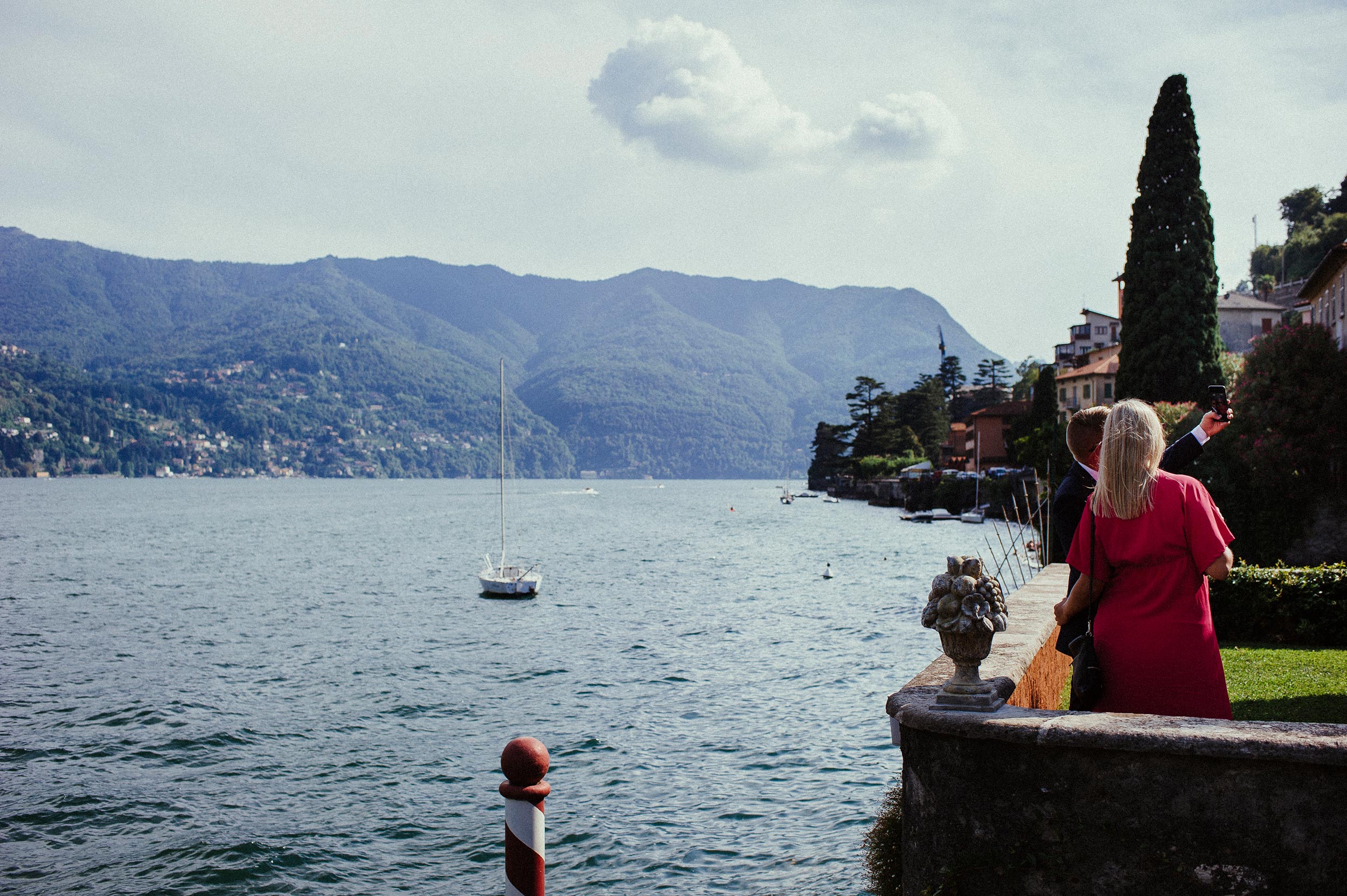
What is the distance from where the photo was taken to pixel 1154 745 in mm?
4027

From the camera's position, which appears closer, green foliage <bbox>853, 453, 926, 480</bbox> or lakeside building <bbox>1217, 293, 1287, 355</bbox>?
lakeside building <bbox>1217, 293, 1287, 355</bbox>

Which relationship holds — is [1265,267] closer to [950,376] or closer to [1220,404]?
[950,376]

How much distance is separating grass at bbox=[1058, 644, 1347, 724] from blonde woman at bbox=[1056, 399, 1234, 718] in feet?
11.2

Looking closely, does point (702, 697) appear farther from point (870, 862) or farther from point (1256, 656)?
point (870, 862)

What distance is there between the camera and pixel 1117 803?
4.15 meters

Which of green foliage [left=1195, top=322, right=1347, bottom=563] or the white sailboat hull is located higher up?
green foliage [left=1195, top=322, right=1347, bottom=563]

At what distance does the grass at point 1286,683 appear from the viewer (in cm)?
841

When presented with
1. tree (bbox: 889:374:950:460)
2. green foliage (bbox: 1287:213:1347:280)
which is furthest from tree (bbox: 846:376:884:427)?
green foliage (bbox: 1287:213:1347:280)

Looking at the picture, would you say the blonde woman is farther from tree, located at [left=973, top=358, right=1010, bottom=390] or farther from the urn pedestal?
tree, located at [left=973, top=358, right=1010, bottom=390]

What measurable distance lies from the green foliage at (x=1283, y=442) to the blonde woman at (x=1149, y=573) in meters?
26.3

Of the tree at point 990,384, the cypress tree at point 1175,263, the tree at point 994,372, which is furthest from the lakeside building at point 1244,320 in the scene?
the tree at point 994,372

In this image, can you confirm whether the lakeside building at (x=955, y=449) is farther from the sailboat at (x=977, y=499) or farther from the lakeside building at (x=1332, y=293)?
the lakeside building at (x=1332, y=293)

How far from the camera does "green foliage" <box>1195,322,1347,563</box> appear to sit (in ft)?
86.5

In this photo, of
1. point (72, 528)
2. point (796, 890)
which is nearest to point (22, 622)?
point (796, 890)
